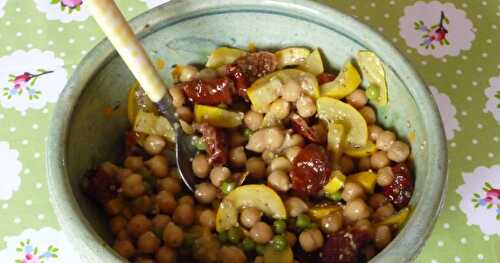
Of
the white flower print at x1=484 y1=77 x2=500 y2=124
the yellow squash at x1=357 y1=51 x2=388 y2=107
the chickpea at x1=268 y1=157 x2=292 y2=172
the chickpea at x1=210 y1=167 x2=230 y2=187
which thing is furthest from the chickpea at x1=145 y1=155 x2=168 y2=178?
the white flower print at x1=484 y1=77 x2=500 y2=124

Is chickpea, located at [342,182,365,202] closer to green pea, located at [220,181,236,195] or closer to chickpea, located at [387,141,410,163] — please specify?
chickpea, located at [387,141,410,163]

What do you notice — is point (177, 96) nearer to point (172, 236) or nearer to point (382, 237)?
point (172, 236)

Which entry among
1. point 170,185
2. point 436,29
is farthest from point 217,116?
point 436,29

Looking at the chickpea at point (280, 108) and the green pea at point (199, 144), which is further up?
the green pea at point (199, 144)

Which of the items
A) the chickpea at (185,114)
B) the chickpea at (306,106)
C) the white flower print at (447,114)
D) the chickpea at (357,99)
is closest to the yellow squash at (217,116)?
the chickpea at (185,114)

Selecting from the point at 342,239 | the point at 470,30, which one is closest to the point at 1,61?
the point at 342,239

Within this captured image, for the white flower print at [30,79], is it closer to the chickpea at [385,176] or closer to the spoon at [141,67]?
the spoon at [141,67]

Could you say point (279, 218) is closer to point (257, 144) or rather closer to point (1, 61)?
point (257, 144)
